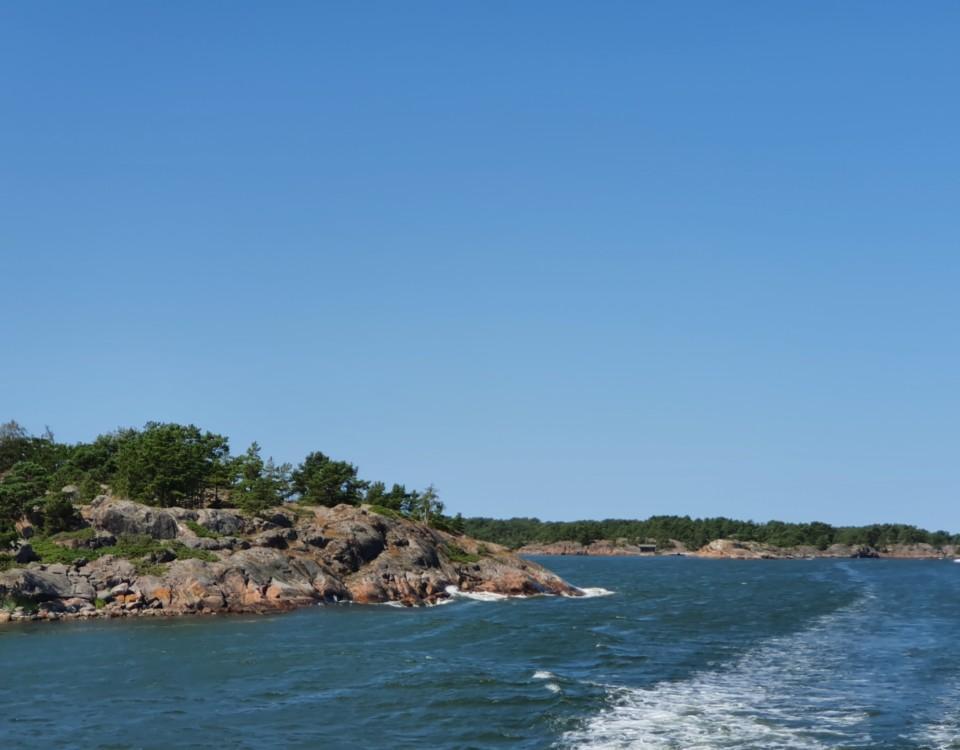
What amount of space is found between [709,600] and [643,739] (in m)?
71.1

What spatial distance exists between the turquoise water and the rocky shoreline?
5.37 meters

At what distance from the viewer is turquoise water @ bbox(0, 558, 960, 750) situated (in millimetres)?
40844

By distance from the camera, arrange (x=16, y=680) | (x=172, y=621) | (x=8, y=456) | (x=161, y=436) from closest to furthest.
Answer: (x=16, y=680) → (x=172, y=621) → (x=161, y=436) → (x=8, y=456)

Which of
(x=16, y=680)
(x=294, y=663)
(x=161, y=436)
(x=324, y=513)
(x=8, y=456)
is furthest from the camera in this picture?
(x=8, y=456)

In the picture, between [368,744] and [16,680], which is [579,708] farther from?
[16,680]

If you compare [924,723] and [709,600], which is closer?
[924,723]

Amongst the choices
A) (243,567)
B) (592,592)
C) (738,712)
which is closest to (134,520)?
(243,567)

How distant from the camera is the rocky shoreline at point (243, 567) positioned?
79.0 m

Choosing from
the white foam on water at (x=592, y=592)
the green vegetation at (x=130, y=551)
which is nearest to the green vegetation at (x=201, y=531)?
the green vegetation at (x=130, y=551)

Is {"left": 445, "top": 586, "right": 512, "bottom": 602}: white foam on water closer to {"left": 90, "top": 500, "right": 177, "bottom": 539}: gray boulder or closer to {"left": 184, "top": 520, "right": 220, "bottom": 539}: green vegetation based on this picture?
{"left": 184, "top": 520, "right": 220, "bottom": 539}: green vegetation

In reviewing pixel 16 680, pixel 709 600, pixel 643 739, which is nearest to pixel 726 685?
pixel 643 739

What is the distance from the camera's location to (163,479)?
325 feet

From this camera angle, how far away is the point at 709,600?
355ft

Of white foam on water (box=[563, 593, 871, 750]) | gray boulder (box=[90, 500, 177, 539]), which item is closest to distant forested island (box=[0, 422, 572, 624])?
gray boulder (box=[90, 500, 177, 539])
